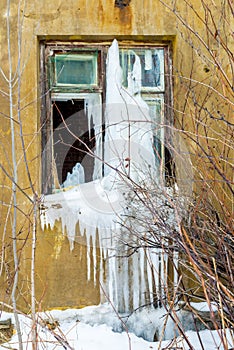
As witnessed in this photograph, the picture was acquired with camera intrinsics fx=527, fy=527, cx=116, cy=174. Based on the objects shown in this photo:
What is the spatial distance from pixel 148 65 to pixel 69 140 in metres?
1.09

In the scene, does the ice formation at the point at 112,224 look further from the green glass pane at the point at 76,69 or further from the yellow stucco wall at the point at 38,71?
the green glass pane at the point at 76,69

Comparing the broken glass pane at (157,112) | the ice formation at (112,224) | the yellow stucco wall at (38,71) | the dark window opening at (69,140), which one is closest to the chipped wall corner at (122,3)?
the yellow stucco wall at (38,71)

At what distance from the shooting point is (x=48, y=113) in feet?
15.9

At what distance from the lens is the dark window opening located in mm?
5156

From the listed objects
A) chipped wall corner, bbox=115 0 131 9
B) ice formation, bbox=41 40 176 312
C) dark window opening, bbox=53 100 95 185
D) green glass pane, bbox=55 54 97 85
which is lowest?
ice formation, bbox=41 40 176 312

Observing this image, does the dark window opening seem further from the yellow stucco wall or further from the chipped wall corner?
the chipped wall corner

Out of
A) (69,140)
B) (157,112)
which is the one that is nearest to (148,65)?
(157,112)

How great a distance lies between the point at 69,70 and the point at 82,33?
0.39 meters

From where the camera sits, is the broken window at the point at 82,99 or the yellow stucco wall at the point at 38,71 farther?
the broken window at the point at 82,99

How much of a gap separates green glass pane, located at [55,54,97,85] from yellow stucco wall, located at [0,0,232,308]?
185 mm

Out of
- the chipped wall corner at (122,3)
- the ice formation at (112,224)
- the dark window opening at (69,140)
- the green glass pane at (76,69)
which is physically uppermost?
the chipped wall corner at (122,3)

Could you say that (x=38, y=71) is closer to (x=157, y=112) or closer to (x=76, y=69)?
(x=76, y=69)

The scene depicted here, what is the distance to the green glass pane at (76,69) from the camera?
17.1 feet

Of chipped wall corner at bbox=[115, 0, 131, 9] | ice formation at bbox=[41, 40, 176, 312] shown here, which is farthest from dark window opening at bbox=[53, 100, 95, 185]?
chipped wall corner at bbox=[115, 0, 131, 9]
